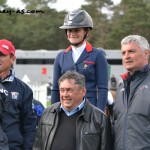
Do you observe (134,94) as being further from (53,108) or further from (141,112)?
(53,108)

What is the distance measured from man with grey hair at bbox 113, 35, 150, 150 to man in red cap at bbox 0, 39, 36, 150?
1027 millimetres

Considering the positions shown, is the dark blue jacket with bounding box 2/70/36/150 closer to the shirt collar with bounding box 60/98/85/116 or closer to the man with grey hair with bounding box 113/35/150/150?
the shirt collar with bounding box 60/98/85/116

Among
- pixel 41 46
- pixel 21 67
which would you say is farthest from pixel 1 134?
pixel 41 46

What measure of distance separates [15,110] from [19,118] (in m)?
0.15

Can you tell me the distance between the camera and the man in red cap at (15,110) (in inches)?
192

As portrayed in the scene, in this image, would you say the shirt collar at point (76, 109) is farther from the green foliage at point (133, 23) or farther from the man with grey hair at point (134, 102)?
the green foliage at point (133, 23)

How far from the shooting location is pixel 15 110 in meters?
4.94

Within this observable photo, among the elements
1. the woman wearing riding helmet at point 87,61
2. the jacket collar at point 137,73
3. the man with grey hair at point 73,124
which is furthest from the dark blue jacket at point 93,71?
the jacket collar at point 137,73

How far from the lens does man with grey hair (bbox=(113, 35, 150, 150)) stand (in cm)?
423

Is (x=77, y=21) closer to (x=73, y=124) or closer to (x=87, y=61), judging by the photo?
(x=87, y=61)

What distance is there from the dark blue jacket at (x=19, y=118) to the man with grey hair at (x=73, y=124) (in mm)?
273

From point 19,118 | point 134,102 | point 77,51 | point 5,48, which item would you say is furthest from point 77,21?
point 134,102

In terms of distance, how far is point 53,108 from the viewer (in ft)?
15.6

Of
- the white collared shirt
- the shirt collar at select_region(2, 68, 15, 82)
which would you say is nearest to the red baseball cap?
the shirt collar at select_region(2, 68, 15, 82)
